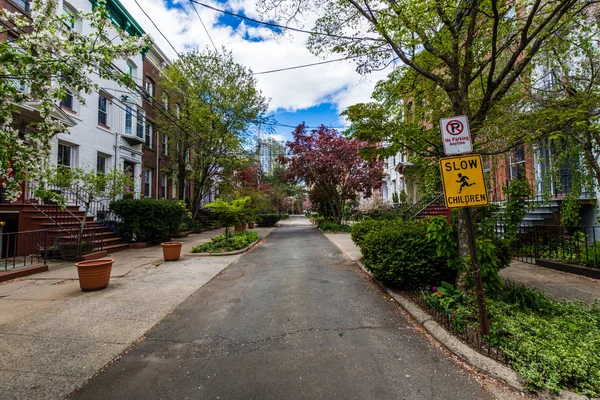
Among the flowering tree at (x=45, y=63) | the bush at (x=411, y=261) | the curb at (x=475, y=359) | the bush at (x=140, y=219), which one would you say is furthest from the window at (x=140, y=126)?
the curb at (x=475, y=359)

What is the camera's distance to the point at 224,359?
321 centimetres

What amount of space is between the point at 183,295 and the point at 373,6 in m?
6.58

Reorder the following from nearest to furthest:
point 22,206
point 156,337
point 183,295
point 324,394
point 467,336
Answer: point 324,394, point 467,336, point 156,337, point 183,295, point 22,206

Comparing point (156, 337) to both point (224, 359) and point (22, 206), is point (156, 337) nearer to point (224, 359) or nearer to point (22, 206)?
point (224, 359)

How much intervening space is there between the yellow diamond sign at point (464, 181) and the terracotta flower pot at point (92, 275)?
6550mm

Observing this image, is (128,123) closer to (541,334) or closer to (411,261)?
(411,261)

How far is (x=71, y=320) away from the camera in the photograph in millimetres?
4301

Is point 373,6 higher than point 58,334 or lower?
higher

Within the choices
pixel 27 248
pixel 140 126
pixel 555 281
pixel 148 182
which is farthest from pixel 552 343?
pixel 148 182

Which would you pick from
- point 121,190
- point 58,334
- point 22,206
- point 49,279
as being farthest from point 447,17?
point 22,206

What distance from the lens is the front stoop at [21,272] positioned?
6407 mm

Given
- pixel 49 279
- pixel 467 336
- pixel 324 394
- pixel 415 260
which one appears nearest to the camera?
pixel 324 394

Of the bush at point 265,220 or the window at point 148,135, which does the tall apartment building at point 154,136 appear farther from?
the bush at point 265,220

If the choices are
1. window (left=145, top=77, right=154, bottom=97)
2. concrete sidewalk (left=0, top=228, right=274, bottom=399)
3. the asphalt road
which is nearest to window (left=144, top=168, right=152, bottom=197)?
window (left=145, top=77, right=154, bottom=97)
